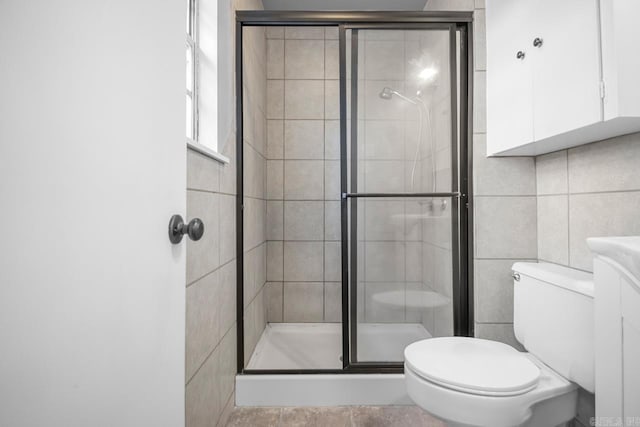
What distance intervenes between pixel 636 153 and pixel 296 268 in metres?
2.06

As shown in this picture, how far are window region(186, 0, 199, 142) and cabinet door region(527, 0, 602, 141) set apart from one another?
55.6 inches

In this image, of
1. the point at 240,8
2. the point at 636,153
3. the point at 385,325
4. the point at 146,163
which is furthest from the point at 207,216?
the point at 636,153

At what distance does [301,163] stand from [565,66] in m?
1.76

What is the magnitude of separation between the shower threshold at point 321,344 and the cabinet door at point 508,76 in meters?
1.06

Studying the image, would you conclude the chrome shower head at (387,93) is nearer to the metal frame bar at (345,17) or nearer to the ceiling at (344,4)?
the metal frame bar at (345,17)

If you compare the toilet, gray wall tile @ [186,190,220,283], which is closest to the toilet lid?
the toilet

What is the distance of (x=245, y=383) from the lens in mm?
1674

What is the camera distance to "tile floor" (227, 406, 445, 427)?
1521 mm

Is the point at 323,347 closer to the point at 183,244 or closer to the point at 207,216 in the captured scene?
the point at 207,216

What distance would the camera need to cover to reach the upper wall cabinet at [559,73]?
0.95 meters

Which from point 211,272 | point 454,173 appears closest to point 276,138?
point 454,173

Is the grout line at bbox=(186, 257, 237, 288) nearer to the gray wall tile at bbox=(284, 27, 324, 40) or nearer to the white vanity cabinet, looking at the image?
the white vanity cabinet

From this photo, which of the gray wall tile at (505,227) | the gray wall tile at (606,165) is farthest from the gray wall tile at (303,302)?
the gray wall tile at (606,165)

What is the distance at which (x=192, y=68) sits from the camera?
1.41m
